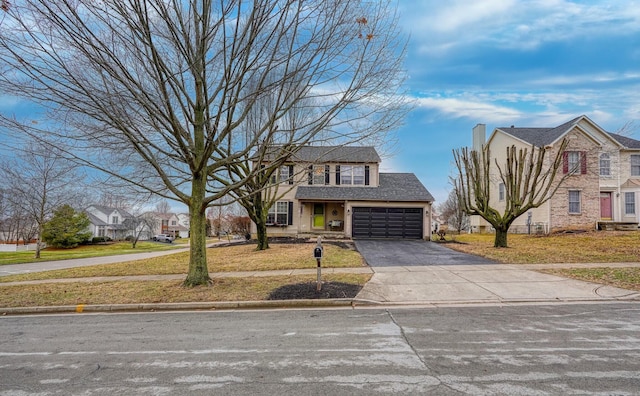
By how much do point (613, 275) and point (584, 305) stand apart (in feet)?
12.1

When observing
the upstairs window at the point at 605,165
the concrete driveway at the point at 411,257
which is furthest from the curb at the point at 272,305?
the upstairs window at the point at 605,165

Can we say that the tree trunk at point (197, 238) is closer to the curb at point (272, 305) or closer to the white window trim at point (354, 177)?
the curb at point (272, 305)

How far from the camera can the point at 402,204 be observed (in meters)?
22.8

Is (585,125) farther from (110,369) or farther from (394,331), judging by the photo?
Answer: (110,369)

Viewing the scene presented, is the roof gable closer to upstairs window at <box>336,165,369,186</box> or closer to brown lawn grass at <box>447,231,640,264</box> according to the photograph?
brown lawn grass at <box>447,231,640,264</box>

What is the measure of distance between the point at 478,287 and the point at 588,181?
20711 mm

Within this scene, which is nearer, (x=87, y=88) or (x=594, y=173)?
(x=87, y=88)

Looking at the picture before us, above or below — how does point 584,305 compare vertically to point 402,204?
below

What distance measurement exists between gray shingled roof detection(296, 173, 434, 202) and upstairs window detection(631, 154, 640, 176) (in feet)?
48.8

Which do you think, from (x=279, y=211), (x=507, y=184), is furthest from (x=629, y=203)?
(x=279, y=211)

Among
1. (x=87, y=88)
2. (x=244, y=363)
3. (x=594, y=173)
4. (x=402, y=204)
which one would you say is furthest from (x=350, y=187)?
(x=244, y=363)

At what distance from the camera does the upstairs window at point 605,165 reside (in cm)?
2477

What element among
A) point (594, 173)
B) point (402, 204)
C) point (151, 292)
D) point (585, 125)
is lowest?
point (151, 292)

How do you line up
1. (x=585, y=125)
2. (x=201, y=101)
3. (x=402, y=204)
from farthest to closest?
1. (x=585, y=125)
2. (x=402, y=204)
3. (x=201, y=101)
